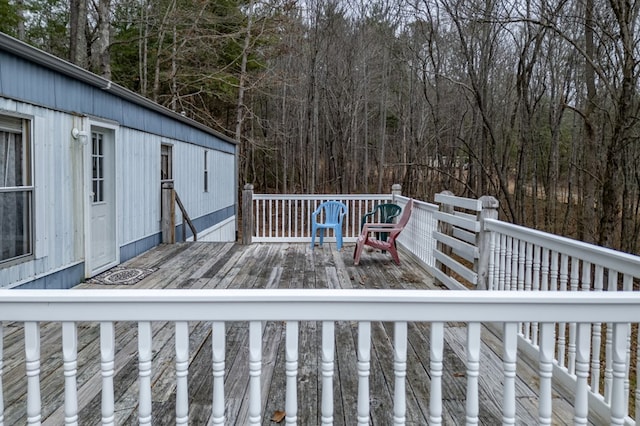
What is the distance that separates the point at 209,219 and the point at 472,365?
9807 mm

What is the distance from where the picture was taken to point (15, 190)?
3.86 meters

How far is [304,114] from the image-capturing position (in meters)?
16.4

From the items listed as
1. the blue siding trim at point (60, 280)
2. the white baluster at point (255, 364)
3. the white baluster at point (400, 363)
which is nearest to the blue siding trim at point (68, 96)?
the blue siding trim at point (60, 280)

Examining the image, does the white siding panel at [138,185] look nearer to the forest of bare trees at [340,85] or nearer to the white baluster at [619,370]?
the forest of bare trees at [340,85]

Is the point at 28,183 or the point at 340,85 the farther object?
the point at 340,85

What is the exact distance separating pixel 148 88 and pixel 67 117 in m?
11.3

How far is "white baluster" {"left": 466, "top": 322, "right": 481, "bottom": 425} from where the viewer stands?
1309 mm

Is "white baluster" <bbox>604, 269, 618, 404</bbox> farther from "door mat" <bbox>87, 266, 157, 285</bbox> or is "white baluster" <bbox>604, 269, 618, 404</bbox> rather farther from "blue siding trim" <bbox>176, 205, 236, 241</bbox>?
"blue siding trim" <bbox>176, 205, 236, 241</bbox>

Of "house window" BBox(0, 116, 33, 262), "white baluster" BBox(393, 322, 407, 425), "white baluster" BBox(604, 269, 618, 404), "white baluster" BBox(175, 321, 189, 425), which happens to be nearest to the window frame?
"house window" BBox(0, 116, 33, 262)

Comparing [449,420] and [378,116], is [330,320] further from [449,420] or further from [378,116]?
[378,116]

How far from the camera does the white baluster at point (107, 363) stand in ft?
4.25

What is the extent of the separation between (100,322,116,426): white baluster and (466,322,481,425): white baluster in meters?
1.07

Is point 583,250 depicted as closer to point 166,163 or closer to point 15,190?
point 15,190

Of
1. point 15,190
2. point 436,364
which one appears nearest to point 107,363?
point 436,364
